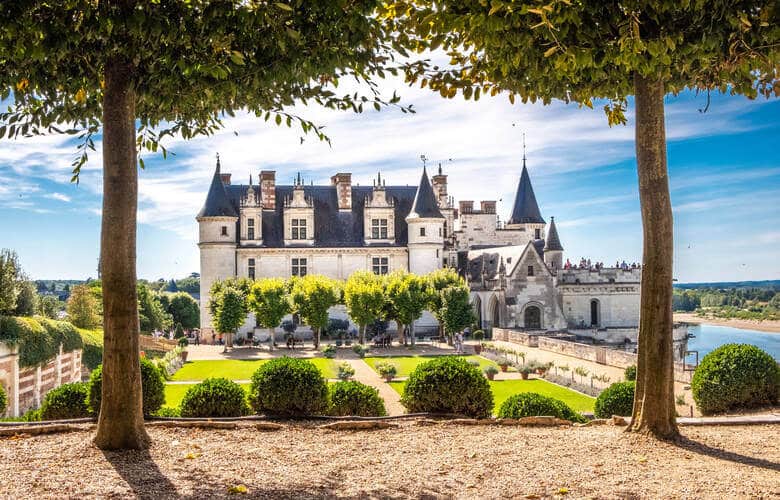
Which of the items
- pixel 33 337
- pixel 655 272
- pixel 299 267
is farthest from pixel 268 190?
pixel 655 272

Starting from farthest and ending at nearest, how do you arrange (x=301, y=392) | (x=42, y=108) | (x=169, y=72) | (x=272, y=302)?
1. (x=272, y=302)
2. (x=301, y=392)
3. (x=42, y=108)
4. (x=169, y=72)

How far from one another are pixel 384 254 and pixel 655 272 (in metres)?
39.5

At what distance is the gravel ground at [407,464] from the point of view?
5.80 meters

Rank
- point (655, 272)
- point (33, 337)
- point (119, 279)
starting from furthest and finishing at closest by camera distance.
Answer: point (33, 337) → point (655, 272) → point (119, 279)

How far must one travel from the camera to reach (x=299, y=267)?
46.1 metres

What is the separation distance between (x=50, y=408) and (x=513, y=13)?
27.7 ft

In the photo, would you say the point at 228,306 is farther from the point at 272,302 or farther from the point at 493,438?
the point at 493,438

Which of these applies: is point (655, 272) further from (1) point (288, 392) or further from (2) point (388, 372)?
(2) point (388, 372)

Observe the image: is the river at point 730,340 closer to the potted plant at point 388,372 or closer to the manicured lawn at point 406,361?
the manicured lawn at point 406,361

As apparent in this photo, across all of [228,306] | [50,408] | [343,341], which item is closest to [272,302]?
[228,306]

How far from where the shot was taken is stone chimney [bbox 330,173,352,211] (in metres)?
48.4

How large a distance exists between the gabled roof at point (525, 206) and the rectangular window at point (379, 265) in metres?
13.7

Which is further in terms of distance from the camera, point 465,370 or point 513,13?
point 465,370

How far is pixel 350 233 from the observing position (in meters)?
47.4
